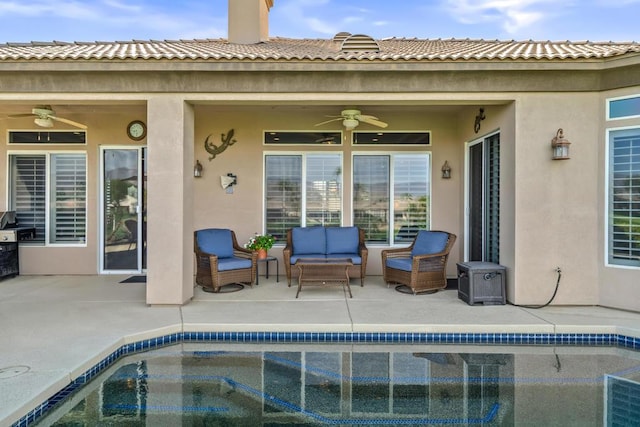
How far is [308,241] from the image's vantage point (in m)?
7.66

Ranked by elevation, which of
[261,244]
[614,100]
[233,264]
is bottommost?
A: [233,264]

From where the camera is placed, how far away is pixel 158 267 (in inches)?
225

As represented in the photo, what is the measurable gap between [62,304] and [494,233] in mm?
6421

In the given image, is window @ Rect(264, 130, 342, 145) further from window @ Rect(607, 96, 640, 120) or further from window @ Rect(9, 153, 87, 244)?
window @ Rect(607, 96, 640, 120)

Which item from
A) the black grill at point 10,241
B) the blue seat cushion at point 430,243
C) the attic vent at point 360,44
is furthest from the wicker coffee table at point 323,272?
the black grill at point 10,241

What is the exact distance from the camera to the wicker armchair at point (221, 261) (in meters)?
6.53

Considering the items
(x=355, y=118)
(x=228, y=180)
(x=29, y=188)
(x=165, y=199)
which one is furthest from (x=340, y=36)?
(x=29, y=188)

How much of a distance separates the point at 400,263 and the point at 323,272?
130 cm

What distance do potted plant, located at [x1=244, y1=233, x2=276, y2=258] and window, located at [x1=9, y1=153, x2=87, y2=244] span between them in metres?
3.35

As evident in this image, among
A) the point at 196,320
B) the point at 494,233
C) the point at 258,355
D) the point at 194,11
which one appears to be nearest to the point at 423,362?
the point at 258,355

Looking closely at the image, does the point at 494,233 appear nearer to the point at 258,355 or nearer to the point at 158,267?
the point at 258,355

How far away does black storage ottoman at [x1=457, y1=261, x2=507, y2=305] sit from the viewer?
19.0 ft

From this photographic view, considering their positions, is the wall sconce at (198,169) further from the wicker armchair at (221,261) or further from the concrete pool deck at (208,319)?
the concrete pool deck at (208,319)

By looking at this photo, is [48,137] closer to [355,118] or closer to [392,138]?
[355,118]
